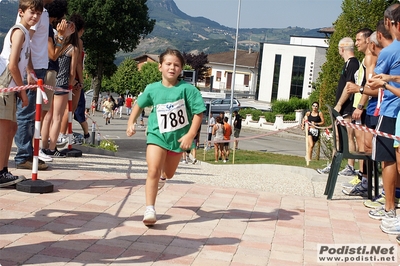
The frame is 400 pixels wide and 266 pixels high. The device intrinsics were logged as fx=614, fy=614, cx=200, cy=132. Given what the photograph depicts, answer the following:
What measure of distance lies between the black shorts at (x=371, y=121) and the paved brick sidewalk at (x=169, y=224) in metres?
0.99

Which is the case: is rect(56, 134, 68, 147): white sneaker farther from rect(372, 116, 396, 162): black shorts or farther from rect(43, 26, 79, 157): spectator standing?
rect(372, 116, 396, 162): black shorts

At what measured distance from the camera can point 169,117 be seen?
588cm

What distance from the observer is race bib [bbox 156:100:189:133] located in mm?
5883

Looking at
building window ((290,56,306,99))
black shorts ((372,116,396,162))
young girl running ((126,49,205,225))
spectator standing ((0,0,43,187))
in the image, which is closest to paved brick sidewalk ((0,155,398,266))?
spectator standing ((0,0,43,187))

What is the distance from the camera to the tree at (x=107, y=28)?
5769 cm

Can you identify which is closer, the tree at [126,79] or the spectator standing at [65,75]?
the spectator standing at [65,75]

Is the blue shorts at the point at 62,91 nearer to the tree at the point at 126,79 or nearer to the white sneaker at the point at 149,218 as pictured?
the white sneaker at the point at 149,218

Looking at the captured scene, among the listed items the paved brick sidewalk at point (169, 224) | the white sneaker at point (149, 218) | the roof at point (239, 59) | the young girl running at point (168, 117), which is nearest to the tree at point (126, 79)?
the roof at point (239, 59)

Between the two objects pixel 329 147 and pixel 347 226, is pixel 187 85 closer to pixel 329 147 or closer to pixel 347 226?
pixel 347 226

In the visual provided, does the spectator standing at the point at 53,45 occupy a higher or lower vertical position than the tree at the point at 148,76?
higher

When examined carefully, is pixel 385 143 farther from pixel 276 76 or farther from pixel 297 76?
pixel 276 76

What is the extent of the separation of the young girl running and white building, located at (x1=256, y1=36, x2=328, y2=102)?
3063 inches

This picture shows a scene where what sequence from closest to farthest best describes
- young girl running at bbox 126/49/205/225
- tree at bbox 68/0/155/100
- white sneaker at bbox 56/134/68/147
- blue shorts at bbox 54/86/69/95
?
1. young girl running at bbox 126/49/205/225
2. blue shorts at bbox 54/86/69/95
3. white sneaker at bbox 56/134/68/147
4. tree at bbox 68/0/155/100

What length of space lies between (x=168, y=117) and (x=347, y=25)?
14.2 metres
